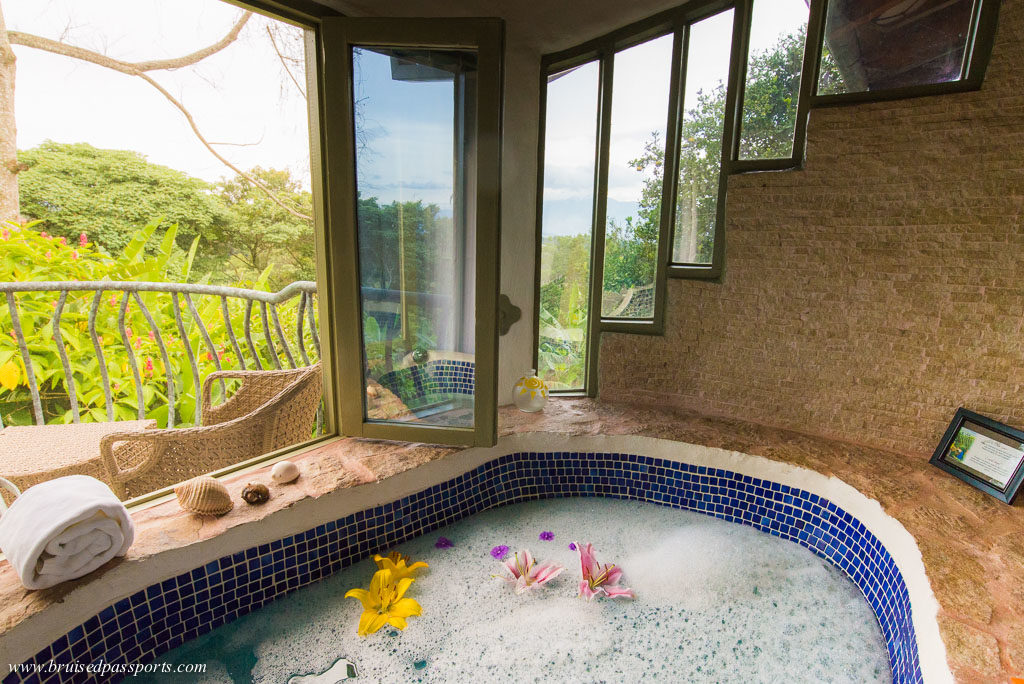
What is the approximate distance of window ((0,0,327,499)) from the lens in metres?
1.98

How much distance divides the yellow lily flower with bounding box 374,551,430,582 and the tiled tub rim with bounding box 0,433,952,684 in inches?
4.2

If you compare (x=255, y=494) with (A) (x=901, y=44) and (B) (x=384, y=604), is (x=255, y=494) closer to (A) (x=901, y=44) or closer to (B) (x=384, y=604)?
(B) (x=384, y=604)

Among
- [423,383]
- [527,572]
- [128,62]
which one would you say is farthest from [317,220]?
[128,62]

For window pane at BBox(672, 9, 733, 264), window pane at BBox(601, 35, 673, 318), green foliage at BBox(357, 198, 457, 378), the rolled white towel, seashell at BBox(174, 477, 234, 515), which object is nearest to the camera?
the rolled white towel

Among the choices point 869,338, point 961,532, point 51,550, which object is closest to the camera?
point 51,550

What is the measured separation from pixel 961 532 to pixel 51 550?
2.44 m

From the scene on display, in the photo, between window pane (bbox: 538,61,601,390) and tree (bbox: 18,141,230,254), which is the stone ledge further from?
tree (bbox: 18,141,230,254)

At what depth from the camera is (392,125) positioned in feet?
6.13

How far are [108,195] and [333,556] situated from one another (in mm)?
7611

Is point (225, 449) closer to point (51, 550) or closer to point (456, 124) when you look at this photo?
point (51, 550)

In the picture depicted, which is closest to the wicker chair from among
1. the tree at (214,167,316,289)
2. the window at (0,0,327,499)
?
the window at (0,0,327,499)

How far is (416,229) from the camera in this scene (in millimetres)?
1963

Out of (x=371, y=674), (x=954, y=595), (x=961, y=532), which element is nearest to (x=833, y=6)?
(x=961, y=532)

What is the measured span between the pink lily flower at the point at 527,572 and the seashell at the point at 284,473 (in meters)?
0.79
